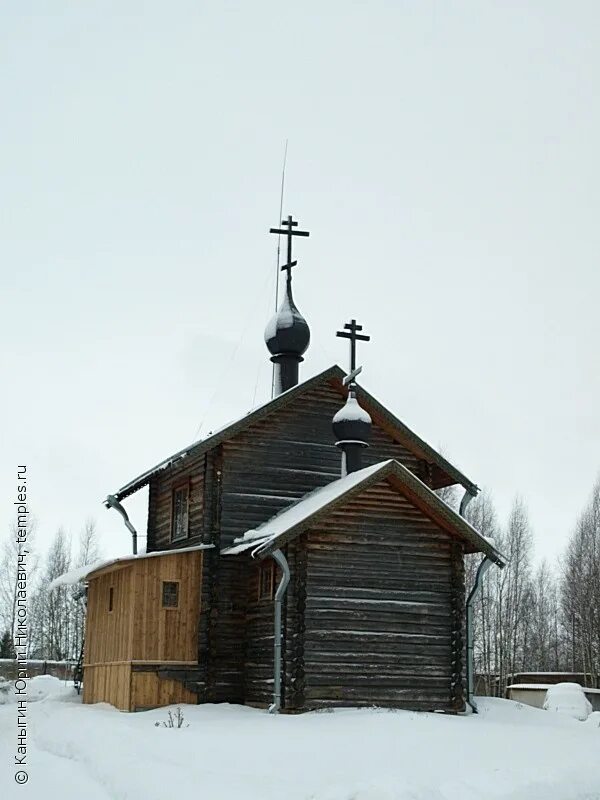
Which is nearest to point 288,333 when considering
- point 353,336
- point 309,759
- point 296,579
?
point 353,336

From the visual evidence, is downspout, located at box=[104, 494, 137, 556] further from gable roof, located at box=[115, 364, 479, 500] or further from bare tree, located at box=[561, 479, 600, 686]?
bare tree, located at box=[561, 479, 600, 686]

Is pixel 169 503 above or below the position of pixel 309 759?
above

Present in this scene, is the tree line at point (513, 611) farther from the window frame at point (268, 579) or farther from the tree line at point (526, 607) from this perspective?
the window frame at point (268, 579)

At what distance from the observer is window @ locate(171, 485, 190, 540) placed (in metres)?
24.8

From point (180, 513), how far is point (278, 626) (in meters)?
5.56

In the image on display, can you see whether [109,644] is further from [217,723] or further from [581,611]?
[581,611]

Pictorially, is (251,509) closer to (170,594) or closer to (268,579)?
(268,579)

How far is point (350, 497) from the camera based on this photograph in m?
20.9

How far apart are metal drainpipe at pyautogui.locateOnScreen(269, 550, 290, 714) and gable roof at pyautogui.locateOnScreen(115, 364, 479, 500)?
12.6ft

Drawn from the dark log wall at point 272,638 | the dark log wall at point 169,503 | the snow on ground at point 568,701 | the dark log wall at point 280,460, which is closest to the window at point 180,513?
the dark log wall at point 169,503

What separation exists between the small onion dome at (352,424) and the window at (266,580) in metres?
3.53

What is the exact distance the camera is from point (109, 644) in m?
23.3

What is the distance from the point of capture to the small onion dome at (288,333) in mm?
28078

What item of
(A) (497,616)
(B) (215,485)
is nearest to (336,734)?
(B) (215,485)
